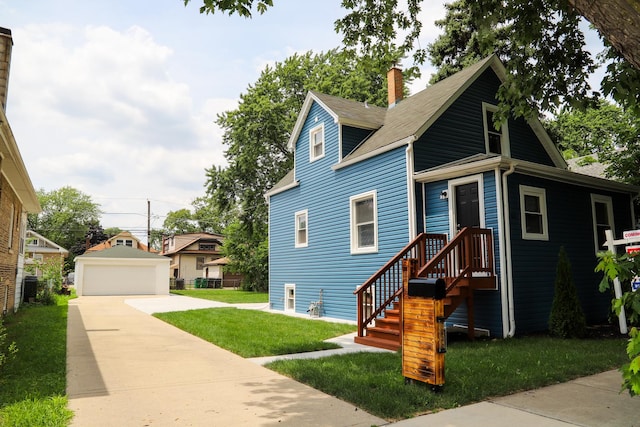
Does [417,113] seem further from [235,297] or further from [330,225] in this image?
[235,297]

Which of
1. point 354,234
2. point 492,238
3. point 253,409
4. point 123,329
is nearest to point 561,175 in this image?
point 492,238

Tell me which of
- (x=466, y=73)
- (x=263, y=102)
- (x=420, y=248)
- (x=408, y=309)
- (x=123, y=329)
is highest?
(x=263, y=102)

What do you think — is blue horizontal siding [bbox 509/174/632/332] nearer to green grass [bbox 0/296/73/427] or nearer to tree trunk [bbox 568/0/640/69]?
tree trunk [bbox 568/0/640/69]

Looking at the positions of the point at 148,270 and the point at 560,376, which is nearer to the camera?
the point at 560,376

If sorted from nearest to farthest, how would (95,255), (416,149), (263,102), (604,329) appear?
(604,329) < (416,149) < (263,102) < (95,255)

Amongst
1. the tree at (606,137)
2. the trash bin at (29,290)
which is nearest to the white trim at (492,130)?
the tree at (606,137)

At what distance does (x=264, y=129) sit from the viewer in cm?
2741

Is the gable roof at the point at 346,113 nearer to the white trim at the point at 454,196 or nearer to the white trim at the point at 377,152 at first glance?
the white trim at the point at 377,152

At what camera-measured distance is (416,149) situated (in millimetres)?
11000

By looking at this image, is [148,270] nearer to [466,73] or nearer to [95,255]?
[95,255]

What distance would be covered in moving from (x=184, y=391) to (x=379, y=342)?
406 centimetres

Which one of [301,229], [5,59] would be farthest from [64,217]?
[5,59]

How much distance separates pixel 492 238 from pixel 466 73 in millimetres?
6062

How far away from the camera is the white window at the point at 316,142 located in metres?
14.6
